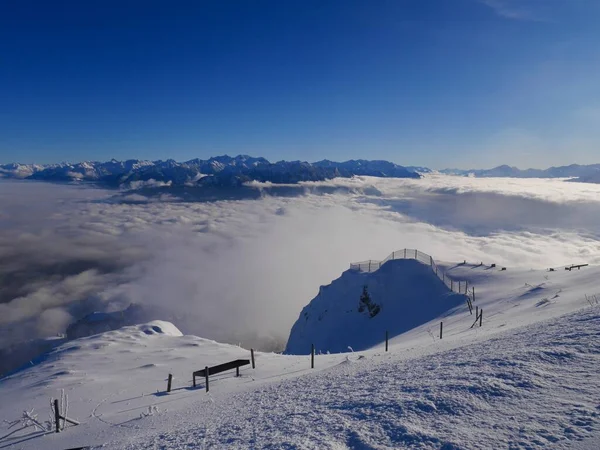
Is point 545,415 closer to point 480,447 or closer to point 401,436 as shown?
point 480,447

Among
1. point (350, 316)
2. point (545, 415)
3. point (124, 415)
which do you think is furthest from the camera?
point (350, 316)

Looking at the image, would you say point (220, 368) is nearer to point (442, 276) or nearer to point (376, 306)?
point (376, 306)

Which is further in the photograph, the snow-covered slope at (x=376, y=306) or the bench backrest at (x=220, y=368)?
the snow-covered slope at (x=376, y=306)

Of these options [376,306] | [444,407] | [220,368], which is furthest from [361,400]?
[376,306]

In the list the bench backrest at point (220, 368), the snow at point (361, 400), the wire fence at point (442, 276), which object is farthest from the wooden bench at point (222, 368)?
Answer: the wire fence at point (442, 276)

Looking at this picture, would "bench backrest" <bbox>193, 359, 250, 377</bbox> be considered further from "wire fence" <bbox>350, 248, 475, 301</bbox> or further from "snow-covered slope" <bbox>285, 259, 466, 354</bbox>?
"wire fence" <bbox>350, 248, 475, 301</bbox>

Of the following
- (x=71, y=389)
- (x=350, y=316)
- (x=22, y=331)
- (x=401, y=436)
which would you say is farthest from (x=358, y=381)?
(x=22, y=331)

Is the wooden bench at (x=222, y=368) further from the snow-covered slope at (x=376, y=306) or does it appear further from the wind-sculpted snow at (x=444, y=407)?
the snow-covered slope at (x=376, y=306)

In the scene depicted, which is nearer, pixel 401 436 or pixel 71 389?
pixel 401 436
